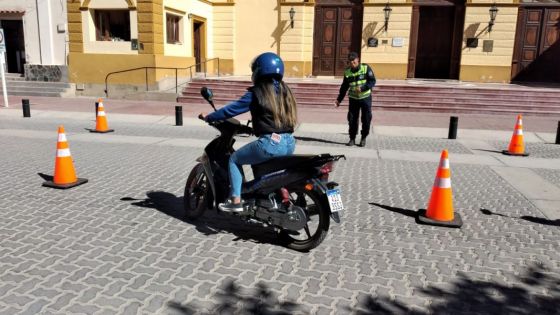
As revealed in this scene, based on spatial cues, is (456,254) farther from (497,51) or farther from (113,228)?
(497,51)

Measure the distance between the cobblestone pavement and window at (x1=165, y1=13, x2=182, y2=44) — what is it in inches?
613

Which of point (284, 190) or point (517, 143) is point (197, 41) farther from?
point (284, 190)

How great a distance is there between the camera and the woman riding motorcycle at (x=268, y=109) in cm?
404

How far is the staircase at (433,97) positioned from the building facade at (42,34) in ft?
20.9

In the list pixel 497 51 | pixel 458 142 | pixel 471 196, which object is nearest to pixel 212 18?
pixel 497 51

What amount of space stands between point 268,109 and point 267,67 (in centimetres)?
36

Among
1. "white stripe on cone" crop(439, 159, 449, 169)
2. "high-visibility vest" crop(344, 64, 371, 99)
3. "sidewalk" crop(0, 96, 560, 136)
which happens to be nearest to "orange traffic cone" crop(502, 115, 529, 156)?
"high-visibility vest" crop(344, 64, 371, 99)

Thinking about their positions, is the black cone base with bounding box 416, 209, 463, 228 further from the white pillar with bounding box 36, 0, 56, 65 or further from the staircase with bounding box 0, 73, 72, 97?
the white pillar with bounding box 36, 0, 56, 65

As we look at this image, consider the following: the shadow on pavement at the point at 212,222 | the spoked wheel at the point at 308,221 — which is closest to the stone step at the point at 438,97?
the shadow on pavement at the point at 212,222

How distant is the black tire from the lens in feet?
16.1

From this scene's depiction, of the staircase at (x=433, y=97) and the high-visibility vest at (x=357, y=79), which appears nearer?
the high-visibility vest at (x=357, y=79)

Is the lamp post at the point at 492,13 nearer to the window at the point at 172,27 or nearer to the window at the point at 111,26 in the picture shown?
the window at the point at 172,27

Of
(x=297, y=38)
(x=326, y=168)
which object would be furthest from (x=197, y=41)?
(x=326, y=168)

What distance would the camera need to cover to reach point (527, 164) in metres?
8.56
